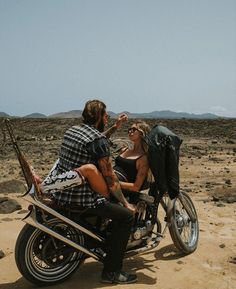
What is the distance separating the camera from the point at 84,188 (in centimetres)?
550

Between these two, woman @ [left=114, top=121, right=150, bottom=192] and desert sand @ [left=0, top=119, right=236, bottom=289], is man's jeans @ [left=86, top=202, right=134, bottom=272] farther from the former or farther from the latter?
woman @ [left=114, top=121, right=150, bottom=192]

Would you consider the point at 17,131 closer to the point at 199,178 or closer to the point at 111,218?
the point at 199,178

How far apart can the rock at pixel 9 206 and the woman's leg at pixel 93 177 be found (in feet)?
14.3

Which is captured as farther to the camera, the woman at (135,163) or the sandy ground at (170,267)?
the woman at (135,163)

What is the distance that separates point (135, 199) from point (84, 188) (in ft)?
3.29

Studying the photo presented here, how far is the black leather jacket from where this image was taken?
607 centimetres

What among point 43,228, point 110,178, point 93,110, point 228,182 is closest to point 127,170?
point 110,178

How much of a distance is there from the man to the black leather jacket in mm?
620

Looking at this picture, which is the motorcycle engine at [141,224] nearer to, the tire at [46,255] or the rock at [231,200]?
the tire at [46,255]

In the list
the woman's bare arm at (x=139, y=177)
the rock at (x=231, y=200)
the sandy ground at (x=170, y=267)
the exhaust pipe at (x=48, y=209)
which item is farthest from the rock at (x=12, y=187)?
the exhaust pipe at (x=48, y=209)

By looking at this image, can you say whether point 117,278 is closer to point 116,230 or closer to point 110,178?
point 116,230

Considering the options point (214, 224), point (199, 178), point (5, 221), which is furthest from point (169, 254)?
point (199, 178)

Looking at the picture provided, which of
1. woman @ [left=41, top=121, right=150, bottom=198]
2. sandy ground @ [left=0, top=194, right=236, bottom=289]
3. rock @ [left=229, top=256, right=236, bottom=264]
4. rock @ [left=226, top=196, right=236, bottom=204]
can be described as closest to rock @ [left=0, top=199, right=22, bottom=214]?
sandy ground @ [left=0, top=194, right=236, bottom=289]

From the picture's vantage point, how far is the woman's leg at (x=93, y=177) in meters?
5.40
